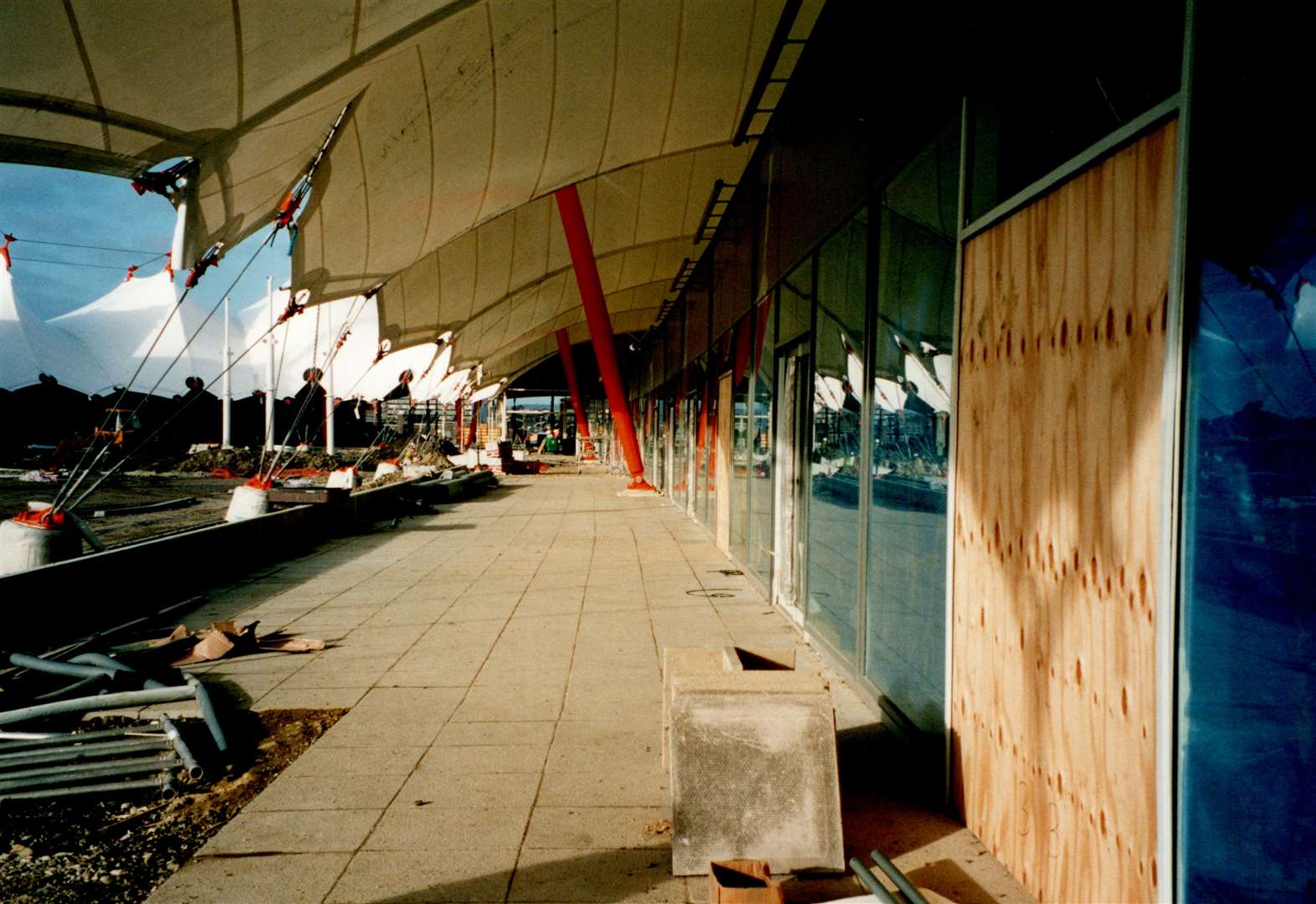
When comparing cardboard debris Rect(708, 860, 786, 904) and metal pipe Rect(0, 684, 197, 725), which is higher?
cardboard debris Rect(708, 860, 786, 904)

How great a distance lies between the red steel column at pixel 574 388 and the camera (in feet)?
119

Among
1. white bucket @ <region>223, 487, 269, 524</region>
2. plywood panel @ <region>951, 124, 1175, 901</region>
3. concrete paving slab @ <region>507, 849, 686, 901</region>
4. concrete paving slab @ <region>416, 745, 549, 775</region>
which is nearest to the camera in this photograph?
plywood panel @ <region>951, 124, 1175, 901</region>

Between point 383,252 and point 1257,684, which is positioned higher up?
point 383,252

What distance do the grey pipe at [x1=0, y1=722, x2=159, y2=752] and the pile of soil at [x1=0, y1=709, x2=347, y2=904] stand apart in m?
0.38

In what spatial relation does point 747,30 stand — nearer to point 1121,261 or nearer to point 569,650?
point 569,650

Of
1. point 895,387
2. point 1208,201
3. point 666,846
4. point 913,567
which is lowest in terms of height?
point 666,846

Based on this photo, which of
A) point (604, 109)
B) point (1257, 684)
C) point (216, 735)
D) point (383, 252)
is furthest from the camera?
point (383, 252)

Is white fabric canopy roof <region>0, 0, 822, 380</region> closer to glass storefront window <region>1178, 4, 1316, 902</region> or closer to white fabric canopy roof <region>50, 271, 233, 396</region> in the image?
glass storefront window <region>1178, 4, 1316, 902</region>

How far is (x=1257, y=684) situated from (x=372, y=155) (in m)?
10.2

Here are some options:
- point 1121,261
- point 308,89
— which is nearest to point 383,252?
point 308,89

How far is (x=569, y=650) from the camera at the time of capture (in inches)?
250

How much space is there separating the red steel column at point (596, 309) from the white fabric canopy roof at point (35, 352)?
3713 centimetres

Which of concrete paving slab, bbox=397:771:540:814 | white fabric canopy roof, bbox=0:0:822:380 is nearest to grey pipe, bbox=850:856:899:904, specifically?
concrete paving slab, bbox=397:771:540:814

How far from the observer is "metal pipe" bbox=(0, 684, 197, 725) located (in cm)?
444
